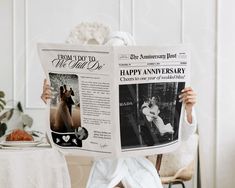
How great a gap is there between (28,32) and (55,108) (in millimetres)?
1455

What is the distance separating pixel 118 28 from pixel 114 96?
1383 millimetres

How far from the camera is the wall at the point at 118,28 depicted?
9.44 feet

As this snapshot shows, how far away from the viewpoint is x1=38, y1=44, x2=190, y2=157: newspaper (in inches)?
62.2

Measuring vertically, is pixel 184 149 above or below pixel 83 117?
below

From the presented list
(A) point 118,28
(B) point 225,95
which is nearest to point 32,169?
(A) point 118,28

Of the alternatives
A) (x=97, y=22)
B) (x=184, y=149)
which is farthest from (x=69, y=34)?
(x=184, y=149)

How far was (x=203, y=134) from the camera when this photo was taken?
2.90m

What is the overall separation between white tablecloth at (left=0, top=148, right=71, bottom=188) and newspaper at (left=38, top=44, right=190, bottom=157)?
12.5 inches

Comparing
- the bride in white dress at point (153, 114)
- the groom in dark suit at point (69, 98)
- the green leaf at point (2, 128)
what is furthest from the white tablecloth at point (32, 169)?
the green leaf at point (2, 128)

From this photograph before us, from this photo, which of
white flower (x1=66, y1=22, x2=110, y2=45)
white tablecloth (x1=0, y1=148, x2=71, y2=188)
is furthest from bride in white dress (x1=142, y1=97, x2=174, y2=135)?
white flower (x1=66, y1=22, x2=110, y2=45)

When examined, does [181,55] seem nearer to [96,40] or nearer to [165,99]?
[165,99]

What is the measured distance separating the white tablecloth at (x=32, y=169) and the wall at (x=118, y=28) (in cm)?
103

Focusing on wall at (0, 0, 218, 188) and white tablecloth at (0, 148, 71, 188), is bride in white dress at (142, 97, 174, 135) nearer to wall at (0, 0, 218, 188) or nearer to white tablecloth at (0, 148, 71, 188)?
white tablecloth at (0, 148, 71, 188)

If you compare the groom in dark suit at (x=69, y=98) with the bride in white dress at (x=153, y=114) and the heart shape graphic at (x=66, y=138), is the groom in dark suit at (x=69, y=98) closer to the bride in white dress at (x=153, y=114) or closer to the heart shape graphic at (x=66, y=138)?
the heart shape graphic at (x=66, y=138)
